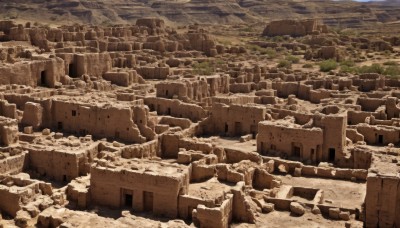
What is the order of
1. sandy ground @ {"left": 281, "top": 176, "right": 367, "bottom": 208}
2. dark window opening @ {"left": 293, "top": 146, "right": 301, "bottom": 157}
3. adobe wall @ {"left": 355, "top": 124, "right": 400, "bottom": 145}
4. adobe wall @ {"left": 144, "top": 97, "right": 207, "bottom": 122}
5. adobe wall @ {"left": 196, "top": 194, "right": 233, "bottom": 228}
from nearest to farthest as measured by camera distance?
adobe wall @ {"left": 196, "top": 194, "right": 233, "bottom": 228} → sandy ground @ {"left": 281, "top": 176, "right": 367, "bottom": 208} → dark window opening @ {"left": 293, "top": 146, "right": 301, "bottom": 157} → adobe wall @ {"left": 355, "top": 124, "right": 400, "bottom": 145} → adobe wall @ {"left": 144, "top": 97, "right": 207, "bottom": 122}

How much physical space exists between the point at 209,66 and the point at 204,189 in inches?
1433

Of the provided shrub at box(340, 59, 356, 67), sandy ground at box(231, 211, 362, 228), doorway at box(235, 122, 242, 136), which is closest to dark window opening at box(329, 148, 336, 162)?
doorway at box(235, 122, 242, 136)

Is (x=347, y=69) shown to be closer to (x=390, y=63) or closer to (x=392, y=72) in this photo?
(x=392, y=72)

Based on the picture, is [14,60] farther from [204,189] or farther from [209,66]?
[204,189]

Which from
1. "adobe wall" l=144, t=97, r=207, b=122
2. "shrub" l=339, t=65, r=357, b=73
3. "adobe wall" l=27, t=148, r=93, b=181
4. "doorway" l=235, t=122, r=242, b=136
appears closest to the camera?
"adobe wall" l=27, t=148, r=93, b=181

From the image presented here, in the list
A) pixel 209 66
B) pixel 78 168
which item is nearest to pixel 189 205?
pixel 78 168

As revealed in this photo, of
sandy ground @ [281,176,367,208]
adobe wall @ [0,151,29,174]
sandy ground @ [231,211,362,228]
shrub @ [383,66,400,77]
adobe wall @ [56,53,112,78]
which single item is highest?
adobe wall @ [56,53,112,78]

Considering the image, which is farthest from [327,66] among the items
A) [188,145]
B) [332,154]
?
[188,145]

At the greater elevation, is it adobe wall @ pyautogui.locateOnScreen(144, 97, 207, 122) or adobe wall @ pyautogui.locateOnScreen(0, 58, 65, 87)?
adobe wall @ pyautogui.locateOnScreen(0, 58, 65, 87)

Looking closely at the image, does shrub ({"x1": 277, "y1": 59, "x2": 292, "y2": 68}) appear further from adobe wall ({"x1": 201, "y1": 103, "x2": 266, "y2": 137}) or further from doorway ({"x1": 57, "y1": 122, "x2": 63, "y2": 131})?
doorway ({"x1": 57, "y1": 122, "x2": 63, "y2": 131})

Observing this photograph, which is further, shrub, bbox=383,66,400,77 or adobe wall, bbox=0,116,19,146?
shrub, bbox=383,66,400,77

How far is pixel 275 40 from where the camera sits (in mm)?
87688

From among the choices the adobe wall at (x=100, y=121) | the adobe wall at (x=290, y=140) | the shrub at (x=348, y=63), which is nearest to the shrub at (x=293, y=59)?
the shrub at (x=348, y=63)

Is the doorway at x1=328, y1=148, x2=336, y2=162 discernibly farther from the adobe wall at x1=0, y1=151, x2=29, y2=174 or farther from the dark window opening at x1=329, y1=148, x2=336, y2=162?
the adobe wall at x1=0, y1=151, x2=29, y2=174
